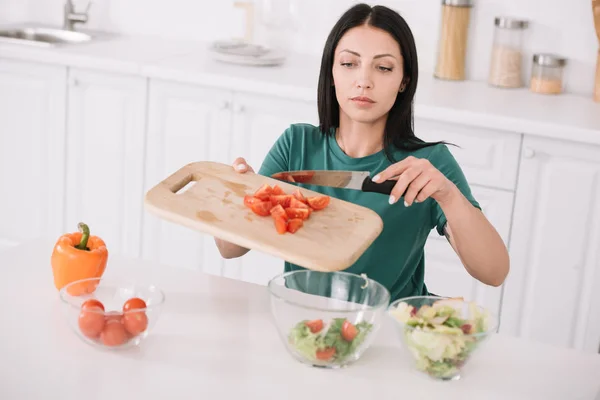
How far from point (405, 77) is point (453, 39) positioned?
4.49 ft

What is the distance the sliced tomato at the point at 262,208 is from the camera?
1634 millimetres

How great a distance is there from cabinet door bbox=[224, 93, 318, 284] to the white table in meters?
1.47

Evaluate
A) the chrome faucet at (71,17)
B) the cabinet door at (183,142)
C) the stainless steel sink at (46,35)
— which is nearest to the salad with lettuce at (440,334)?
the cabinet door at (183,142)

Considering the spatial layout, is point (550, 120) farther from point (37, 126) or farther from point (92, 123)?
point (37, 126)

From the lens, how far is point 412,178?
5.50ft

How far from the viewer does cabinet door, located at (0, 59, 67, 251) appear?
3.40 m

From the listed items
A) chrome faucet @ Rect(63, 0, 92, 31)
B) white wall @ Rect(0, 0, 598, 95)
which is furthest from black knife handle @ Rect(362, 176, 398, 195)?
chrome faucet @ Rect(63, 0, 92, 31)

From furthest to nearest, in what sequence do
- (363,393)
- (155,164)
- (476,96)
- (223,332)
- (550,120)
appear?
(155,164) < (476,96) < (550,120) < (223,332) < (363,393)

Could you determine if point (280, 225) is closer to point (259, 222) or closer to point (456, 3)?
point (259, 222)

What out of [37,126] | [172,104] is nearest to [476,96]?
[172,104]

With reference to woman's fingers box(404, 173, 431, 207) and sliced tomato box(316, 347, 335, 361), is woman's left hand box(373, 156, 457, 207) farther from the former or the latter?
sliced tomato box(316, 347, 335, 361)

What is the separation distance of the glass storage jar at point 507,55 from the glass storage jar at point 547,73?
6cm

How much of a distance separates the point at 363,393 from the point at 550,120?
1604mm

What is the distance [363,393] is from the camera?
1421 mm
